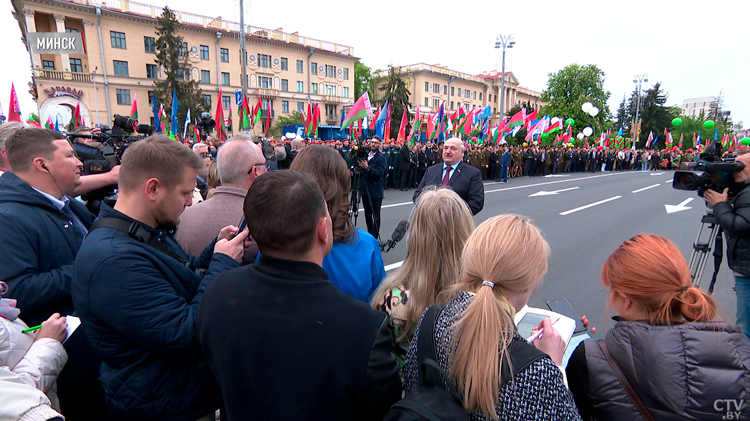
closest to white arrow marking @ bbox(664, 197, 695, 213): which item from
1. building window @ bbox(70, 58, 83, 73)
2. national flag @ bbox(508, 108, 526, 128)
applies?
national flag @ bbox(508, 108, 526, 128)

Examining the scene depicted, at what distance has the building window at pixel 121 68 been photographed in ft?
137

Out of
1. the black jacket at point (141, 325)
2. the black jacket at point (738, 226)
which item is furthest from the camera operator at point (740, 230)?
the black jacket at point (141, 325)

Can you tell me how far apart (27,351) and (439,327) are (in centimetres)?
184

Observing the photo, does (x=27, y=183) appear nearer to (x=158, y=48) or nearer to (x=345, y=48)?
(x=158, y=48)

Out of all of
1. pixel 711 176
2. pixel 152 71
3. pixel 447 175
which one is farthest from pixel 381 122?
pixel 152 71

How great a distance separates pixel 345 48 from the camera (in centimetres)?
6003

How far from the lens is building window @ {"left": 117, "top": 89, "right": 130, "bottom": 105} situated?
4169 centimetres

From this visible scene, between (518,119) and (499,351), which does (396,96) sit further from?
(499,351)

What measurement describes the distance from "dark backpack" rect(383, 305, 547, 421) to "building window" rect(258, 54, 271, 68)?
57.0 meters

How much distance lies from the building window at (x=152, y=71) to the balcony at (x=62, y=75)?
6.21m

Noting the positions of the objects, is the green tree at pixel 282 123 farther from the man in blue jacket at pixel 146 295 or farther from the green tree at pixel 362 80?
the man in blue jacket at pixel 146 295

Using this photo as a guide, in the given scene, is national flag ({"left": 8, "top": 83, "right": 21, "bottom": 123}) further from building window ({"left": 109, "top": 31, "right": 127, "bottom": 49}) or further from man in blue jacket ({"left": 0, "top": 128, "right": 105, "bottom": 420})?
building window ({"left": 109, "top": 31, "right": 127, "bottom": 49})

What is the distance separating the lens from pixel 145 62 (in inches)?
1716

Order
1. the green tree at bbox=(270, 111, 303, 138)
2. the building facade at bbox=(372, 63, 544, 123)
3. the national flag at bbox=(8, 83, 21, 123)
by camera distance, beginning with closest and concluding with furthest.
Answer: the national flag at bbox=(8, 83, 21, 123)
the green tree at bbox=(270, 111, 303, 138)
the building facade at bbox=(372, 63, 544, 123)
